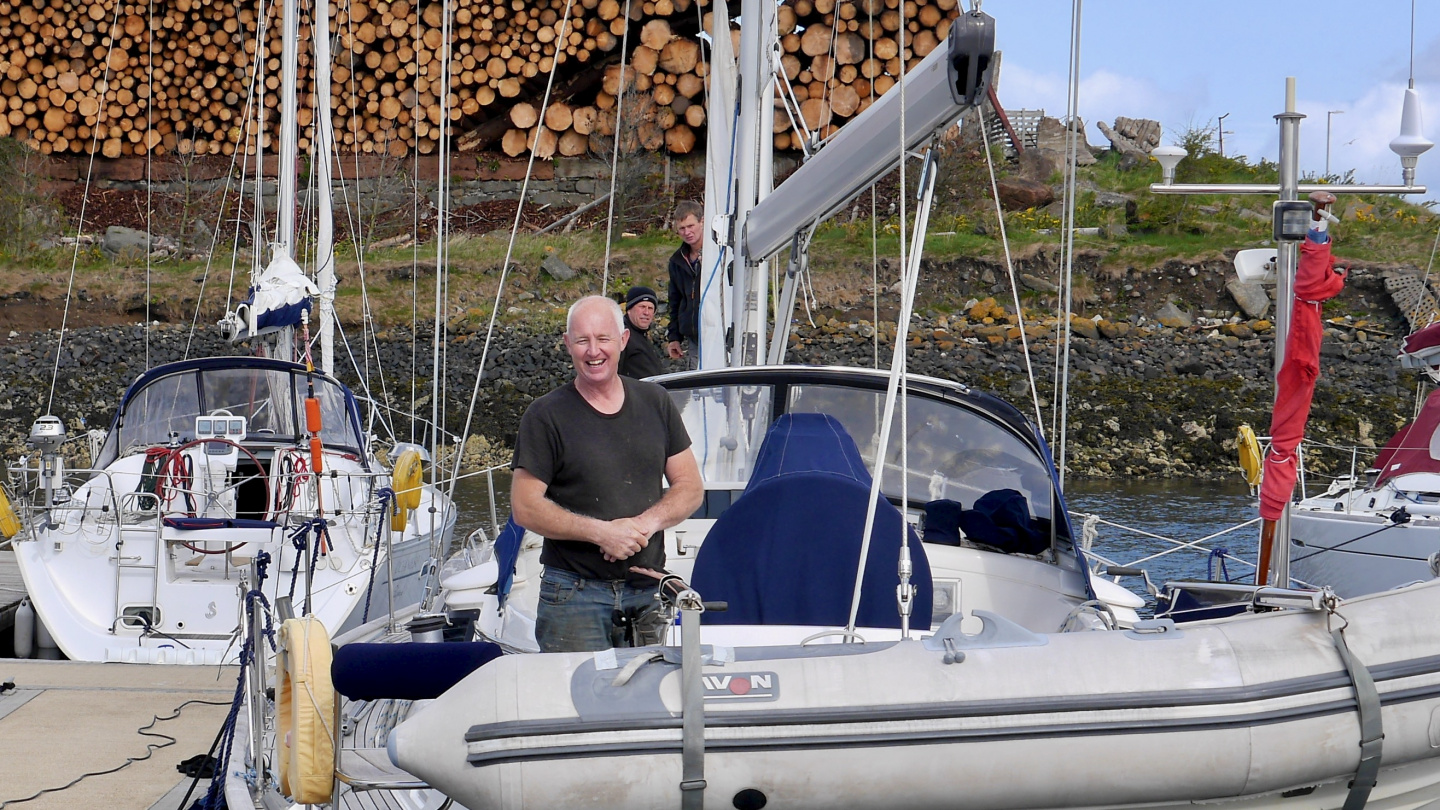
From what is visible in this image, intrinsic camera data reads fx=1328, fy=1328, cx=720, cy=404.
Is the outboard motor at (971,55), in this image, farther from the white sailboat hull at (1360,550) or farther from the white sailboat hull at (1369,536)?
the white sailboat hull at (1369,536)

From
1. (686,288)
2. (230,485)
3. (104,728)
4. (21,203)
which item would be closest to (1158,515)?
(686,288)

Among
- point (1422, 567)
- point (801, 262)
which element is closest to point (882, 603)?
point (801, 262)

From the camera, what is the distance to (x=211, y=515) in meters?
8.22

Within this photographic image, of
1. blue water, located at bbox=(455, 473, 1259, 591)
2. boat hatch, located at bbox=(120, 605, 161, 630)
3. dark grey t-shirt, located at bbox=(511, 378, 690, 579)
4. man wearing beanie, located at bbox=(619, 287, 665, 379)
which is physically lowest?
boat hatch, located at bbox=(120, 605, 161, 630)

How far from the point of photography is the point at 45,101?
18.5 meters

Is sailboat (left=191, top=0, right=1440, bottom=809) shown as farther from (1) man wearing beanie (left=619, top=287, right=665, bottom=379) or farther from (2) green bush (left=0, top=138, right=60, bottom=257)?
(2) green bush (left=0, top=138, right=60, bottom=257)

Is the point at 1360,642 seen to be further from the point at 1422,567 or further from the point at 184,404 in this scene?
the point at 184,404

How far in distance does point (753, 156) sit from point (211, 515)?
4039mm

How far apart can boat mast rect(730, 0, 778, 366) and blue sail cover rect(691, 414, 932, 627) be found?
109 inches

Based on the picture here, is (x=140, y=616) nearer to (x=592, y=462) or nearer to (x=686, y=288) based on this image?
(x=686, y=288)

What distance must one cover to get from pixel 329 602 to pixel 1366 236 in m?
16.3

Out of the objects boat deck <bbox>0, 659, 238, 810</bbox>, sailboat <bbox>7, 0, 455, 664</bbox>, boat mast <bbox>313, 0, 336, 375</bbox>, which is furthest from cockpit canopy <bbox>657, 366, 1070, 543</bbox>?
boat mast <bbox>313, 0, 336, 375</bbox>

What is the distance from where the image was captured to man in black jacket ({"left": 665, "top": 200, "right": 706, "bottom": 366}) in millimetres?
7879

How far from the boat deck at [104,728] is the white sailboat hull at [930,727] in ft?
7.70
